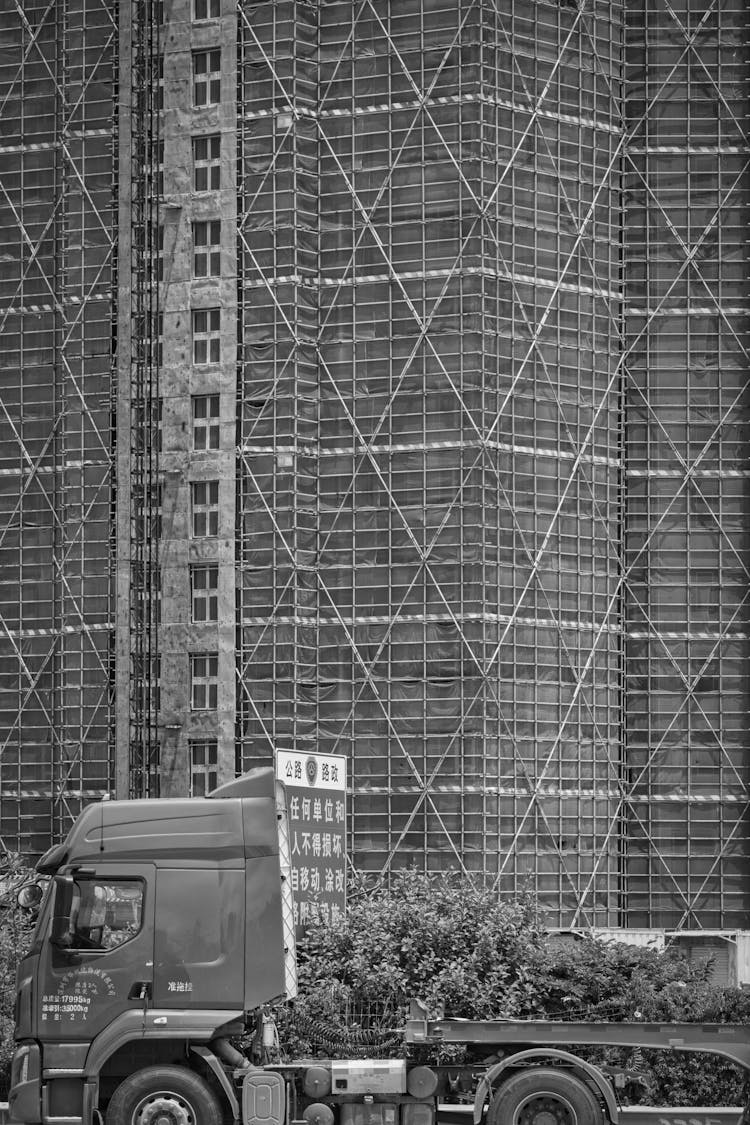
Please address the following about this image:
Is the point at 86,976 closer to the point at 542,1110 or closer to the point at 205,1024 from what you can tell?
the point at 205,1024

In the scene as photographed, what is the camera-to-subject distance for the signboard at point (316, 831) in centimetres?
3509

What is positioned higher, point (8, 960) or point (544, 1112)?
point (8, 960)

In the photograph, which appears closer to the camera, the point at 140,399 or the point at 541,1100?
the point at 541,1100

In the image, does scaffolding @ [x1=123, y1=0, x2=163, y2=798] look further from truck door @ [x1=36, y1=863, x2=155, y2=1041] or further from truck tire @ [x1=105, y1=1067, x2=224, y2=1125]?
truck tire @ [x1=105, y1=1067, x2=224, y2=1125]

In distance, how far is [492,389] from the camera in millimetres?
50375

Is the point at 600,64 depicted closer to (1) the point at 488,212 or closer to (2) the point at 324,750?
(1) the point at 488,212

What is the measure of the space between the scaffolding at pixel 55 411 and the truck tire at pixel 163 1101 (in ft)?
97.2

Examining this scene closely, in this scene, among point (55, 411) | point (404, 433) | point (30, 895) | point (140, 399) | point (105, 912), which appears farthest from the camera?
point (55, 411)

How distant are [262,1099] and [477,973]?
37.3ft

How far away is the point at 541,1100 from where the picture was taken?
76.5 ft

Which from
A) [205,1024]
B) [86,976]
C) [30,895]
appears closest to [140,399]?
[30,895]

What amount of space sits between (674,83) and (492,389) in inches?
454

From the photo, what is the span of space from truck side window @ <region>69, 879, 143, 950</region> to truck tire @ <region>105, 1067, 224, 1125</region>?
5.31 ft

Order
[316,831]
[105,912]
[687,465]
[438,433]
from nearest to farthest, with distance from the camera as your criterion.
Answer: [105,912] < [316,831] < [438,433] < [687,465]
